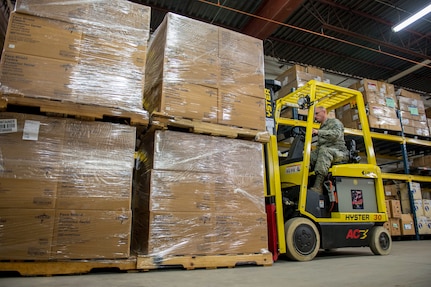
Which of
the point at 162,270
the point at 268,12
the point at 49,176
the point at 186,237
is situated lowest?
the point at 162,270

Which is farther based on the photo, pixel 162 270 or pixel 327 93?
pixel 327 93

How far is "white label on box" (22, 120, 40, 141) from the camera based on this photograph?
2.57m

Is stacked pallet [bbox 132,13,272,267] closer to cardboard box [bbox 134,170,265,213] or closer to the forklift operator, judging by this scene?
cardboard box [bbox 134,170,265,213]

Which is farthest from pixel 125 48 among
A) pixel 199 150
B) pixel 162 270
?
pixel 162 270

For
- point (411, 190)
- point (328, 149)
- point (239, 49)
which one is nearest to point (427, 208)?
point (411, 190)

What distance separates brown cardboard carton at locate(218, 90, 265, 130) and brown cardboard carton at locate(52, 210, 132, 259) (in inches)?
57.8

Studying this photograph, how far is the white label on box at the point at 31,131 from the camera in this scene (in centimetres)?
257

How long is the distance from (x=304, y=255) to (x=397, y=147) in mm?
6916

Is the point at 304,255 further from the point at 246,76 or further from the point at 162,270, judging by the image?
the point at 246,76

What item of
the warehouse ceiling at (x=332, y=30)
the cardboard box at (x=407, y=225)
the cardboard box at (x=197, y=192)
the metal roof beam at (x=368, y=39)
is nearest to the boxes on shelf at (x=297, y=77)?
the warehouse ceiling at (x=332, y=30)

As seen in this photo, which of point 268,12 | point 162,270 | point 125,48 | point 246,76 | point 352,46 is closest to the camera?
point 162,270

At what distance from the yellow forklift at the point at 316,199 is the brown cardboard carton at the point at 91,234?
180 cm

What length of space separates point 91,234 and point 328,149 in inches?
121

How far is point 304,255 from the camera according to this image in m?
3.71
